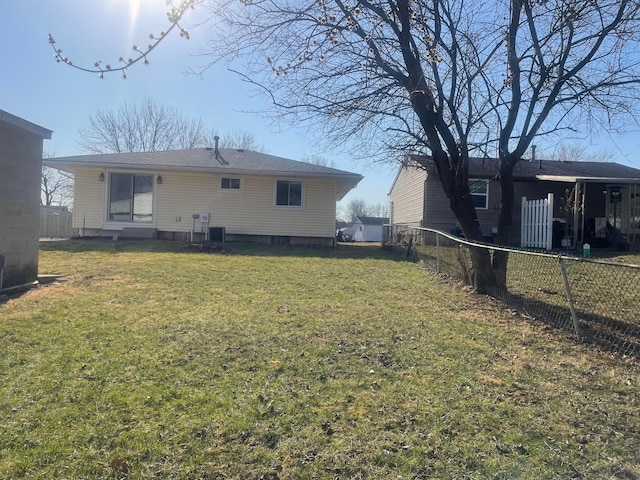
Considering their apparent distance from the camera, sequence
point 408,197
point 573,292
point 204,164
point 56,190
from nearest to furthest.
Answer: point 573,292, point 204,164, point 408,197, point 56,190

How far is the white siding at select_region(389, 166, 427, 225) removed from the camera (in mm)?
18919

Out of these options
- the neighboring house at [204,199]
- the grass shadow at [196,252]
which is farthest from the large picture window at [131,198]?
the grass shadow at [196,252]

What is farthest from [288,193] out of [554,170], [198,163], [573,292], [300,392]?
[300,392]

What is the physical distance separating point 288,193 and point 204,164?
3.03 metres

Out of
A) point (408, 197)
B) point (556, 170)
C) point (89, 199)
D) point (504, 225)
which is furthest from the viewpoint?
point (408, 197)

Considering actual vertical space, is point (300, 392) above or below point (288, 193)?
below

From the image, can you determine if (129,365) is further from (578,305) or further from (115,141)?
(115,141)

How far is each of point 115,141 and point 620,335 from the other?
37.8 meters

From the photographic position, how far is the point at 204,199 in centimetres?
1538

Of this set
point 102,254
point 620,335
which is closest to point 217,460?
point 620,335

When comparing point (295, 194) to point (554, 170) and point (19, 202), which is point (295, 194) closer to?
point (19, 202)

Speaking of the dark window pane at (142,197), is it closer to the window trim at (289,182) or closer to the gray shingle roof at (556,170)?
the window trim at (289,182)

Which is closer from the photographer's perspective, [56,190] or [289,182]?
[289,182]

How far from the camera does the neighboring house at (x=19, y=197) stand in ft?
22.5
